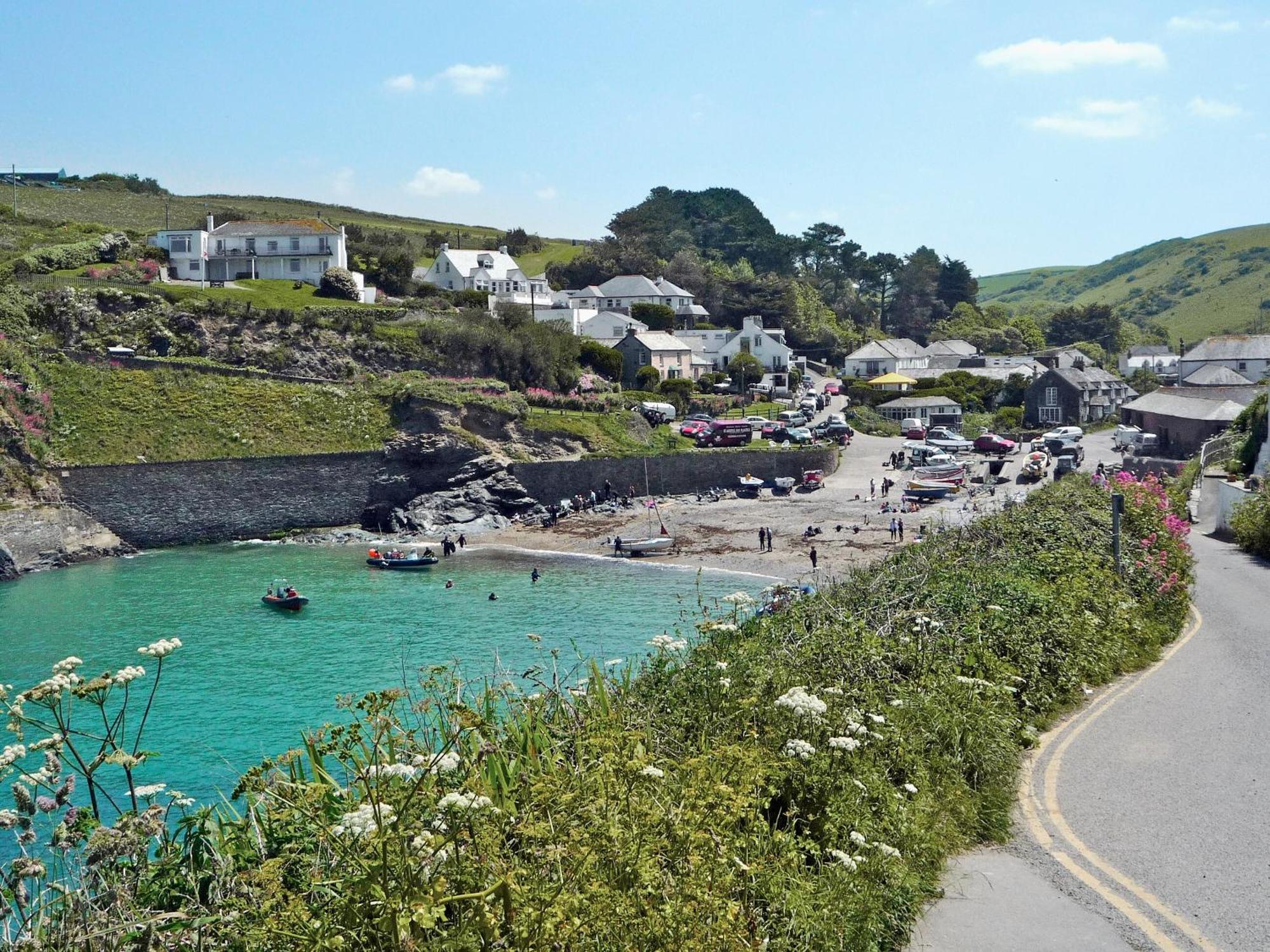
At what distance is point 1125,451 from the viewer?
189 ft

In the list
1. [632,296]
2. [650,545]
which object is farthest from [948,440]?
[632,296]

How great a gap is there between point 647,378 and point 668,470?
19092mm

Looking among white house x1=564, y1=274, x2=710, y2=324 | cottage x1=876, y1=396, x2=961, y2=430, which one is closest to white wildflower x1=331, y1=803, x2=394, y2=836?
cottage x1=876, y1=396, x2=961, y2=430

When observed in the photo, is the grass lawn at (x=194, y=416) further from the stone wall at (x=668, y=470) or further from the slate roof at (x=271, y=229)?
the slate roof at (x=271, y=229)

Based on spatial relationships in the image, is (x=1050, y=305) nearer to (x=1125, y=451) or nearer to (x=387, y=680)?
(x=1125, y=451)

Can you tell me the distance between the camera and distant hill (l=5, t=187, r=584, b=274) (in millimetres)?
94250

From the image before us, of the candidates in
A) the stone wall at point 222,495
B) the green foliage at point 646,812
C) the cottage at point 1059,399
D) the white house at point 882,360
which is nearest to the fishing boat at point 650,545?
the stone wall at point 222,495

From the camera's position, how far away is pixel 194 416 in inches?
2084

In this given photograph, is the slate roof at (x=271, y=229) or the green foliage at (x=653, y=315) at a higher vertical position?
the slate roof at (x=271, y=229)

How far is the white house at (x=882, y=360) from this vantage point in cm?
8706

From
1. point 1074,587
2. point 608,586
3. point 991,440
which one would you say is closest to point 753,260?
point 991,440

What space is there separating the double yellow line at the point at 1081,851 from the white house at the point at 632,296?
8305 centimetres

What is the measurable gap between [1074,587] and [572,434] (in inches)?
1731

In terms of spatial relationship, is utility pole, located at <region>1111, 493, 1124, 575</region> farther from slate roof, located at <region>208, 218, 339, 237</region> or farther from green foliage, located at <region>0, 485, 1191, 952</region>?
slate roof, located at <region>208, 218, 339, 237</region>
